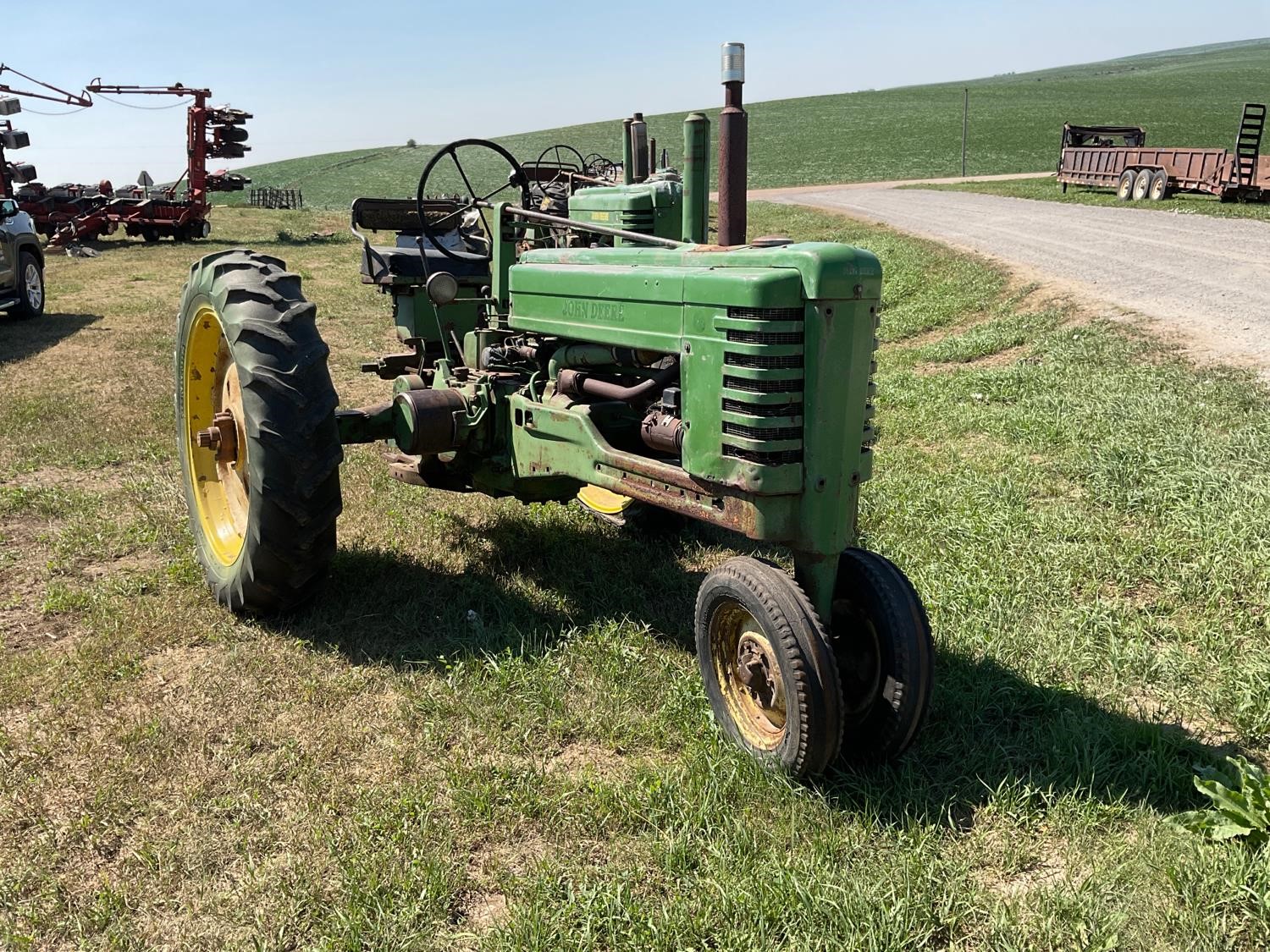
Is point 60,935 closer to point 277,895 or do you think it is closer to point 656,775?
point 277,895

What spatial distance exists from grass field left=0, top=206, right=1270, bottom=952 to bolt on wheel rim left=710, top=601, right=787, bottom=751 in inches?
→ 5.3

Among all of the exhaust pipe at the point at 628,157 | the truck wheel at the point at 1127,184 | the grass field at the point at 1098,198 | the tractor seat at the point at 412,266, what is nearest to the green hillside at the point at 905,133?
the grass field at the point at 1098,198

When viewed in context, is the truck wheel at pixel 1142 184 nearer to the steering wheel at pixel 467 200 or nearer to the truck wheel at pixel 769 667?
the steering wheel at pixel 467 200

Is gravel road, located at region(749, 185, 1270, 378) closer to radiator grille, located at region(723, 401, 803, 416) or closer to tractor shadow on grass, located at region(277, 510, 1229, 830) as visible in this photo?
tractor shadow on grass, located at region(277, 510, 1229, 830)

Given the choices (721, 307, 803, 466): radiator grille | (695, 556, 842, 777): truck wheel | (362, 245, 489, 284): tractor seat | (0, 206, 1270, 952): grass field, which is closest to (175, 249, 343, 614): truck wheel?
(0, 206, 1270, 952): grass field

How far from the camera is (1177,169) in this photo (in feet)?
67.9

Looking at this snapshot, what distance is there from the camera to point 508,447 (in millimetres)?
4145

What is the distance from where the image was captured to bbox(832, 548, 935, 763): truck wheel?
9.13 feet

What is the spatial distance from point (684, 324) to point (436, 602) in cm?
190

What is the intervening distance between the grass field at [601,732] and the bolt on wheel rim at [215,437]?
0.29 metres

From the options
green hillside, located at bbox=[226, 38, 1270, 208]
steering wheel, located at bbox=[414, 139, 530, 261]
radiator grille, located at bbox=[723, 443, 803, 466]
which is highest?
green hillside, located at bbox=[226, 38, 1270, 208]

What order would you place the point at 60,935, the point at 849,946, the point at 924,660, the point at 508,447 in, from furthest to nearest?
the point at 508,447 → the point at 924,660 → the point at 60,935 → the point at 849,946

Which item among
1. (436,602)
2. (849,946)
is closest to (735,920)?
(849,946)

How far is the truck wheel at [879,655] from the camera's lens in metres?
2.78
